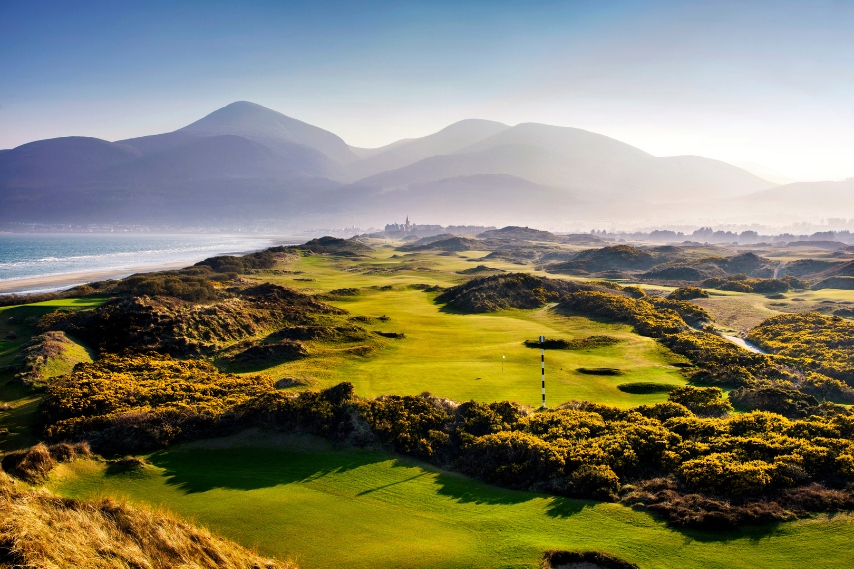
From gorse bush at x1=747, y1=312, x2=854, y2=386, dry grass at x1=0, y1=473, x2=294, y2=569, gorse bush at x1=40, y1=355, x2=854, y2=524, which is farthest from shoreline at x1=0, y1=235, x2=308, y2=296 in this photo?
gorse bush at x1=747, y1=312, x2=854, y2=386

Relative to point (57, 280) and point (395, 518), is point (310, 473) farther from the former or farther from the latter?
point (57, 280)

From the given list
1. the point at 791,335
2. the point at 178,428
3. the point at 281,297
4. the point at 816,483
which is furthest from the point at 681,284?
the point at 178,428

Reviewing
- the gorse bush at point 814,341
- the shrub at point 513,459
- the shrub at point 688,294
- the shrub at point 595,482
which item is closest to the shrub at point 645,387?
the gorse bush at point 814,341

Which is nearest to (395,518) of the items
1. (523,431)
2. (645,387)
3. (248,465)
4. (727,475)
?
(248,465)

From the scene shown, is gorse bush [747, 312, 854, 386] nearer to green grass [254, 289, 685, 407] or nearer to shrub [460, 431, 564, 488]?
green grass [254, 289, 685, 407]

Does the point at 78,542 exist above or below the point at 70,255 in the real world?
below

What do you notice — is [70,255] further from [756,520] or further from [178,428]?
[756,520]

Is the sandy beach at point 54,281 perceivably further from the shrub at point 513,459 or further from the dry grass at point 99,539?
the shrub at point 513,459
